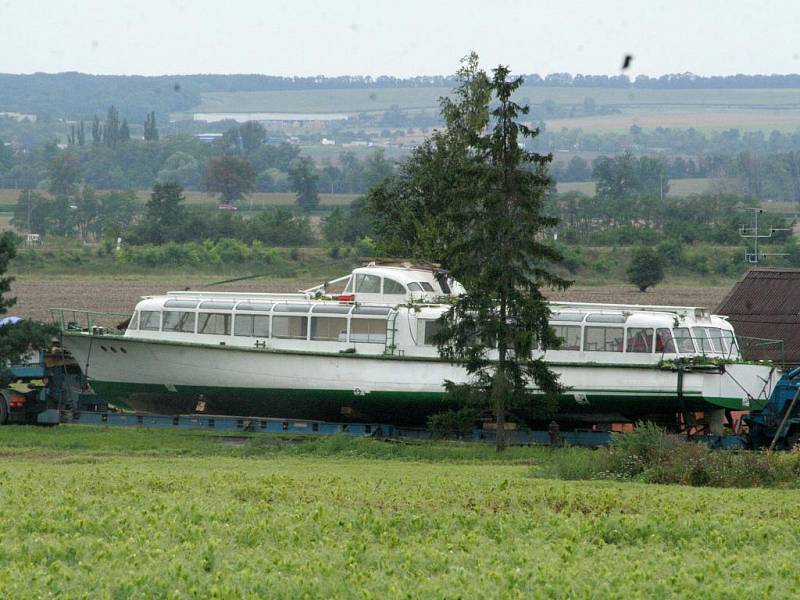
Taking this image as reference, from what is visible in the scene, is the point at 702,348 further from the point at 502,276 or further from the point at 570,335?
the point at 502,276

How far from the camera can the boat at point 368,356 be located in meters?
32.3

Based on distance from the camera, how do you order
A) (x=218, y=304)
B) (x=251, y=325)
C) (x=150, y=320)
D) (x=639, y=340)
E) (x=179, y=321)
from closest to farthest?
(x=639, y=340)
(x=251, y=325)
(x=218, y=304)
(x=179, y=321)
(x=150, y=320)

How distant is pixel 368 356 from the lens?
3375 centimetres

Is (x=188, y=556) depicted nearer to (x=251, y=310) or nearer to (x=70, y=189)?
(x=251, y=310)

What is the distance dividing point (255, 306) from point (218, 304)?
3.69 ft

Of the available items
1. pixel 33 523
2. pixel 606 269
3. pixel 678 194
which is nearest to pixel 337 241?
pixel 606 269

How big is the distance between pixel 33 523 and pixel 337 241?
89.0 m

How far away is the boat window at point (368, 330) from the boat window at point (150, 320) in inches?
224

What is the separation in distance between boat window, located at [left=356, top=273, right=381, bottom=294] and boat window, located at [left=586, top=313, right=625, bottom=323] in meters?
5.51

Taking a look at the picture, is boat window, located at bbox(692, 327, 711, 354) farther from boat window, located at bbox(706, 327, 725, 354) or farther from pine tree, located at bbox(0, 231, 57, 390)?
pine tree, located at bbox(0, 231, 57, 390)

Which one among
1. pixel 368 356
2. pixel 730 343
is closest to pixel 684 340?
pixel 730 343

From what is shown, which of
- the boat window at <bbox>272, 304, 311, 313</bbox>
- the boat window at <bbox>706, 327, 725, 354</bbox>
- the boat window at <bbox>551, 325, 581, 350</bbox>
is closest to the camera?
the boat window at <bbox>706, 327, 725, 354</bbox>

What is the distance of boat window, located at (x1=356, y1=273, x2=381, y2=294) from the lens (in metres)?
34.9

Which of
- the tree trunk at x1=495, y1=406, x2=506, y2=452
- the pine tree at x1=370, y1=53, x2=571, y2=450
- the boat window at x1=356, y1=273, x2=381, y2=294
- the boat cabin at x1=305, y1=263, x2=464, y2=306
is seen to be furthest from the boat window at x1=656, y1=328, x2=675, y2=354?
the boat window at x1=356, y1=273, x2=381, y2=294
